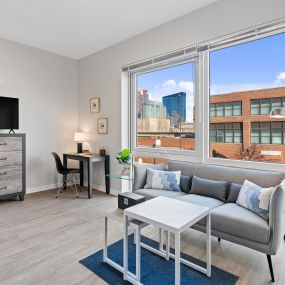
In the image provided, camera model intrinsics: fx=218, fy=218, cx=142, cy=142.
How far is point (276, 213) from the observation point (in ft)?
5.92

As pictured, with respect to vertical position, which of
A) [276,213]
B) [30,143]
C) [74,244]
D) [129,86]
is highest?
[129,86]

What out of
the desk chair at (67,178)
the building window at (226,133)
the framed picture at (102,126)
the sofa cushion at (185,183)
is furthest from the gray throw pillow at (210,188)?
the desk chair at (67,178)

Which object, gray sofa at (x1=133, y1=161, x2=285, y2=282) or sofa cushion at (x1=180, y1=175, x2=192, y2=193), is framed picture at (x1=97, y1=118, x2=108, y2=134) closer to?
gray sofa at (x1=133, y1=161, x2=285, y2=282)

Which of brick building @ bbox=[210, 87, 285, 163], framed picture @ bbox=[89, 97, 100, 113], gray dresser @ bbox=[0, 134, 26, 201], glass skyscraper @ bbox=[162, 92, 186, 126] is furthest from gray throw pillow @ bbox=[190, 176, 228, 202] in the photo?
gray dresser @ bbox=[0, 134, 26, 201]

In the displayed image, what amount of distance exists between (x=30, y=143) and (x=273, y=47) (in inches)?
172

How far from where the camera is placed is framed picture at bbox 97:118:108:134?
14.6ft

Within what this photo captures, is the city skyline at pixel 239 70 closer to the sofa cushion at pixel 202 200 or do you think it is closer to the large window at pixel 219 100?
the large window at pixel 219 100

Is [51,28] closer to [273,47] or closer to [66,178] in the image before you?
[66,178]

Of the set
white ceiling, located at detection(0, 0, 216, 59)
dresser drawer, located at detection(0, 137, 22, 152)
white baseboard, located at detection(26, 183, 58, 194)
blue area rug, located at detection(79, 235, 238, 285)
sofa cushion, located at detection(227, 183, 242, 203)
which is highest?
white ceiling, located at detection(0, 0, 216, 59)

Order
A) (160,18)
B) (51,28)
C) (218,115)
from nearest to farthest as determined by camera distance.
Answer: (218,115) < (160,18) < (51,28)

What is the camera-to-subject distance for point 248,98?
2816 mm

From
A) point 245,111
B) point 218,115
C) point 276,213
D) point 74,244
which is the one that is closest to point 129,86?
point 218,115

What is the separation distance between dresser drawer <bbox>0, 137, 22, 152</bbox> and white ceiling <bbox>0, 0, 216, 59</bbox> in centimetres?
184

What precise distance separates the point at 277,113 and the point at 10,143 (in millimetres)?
4009
